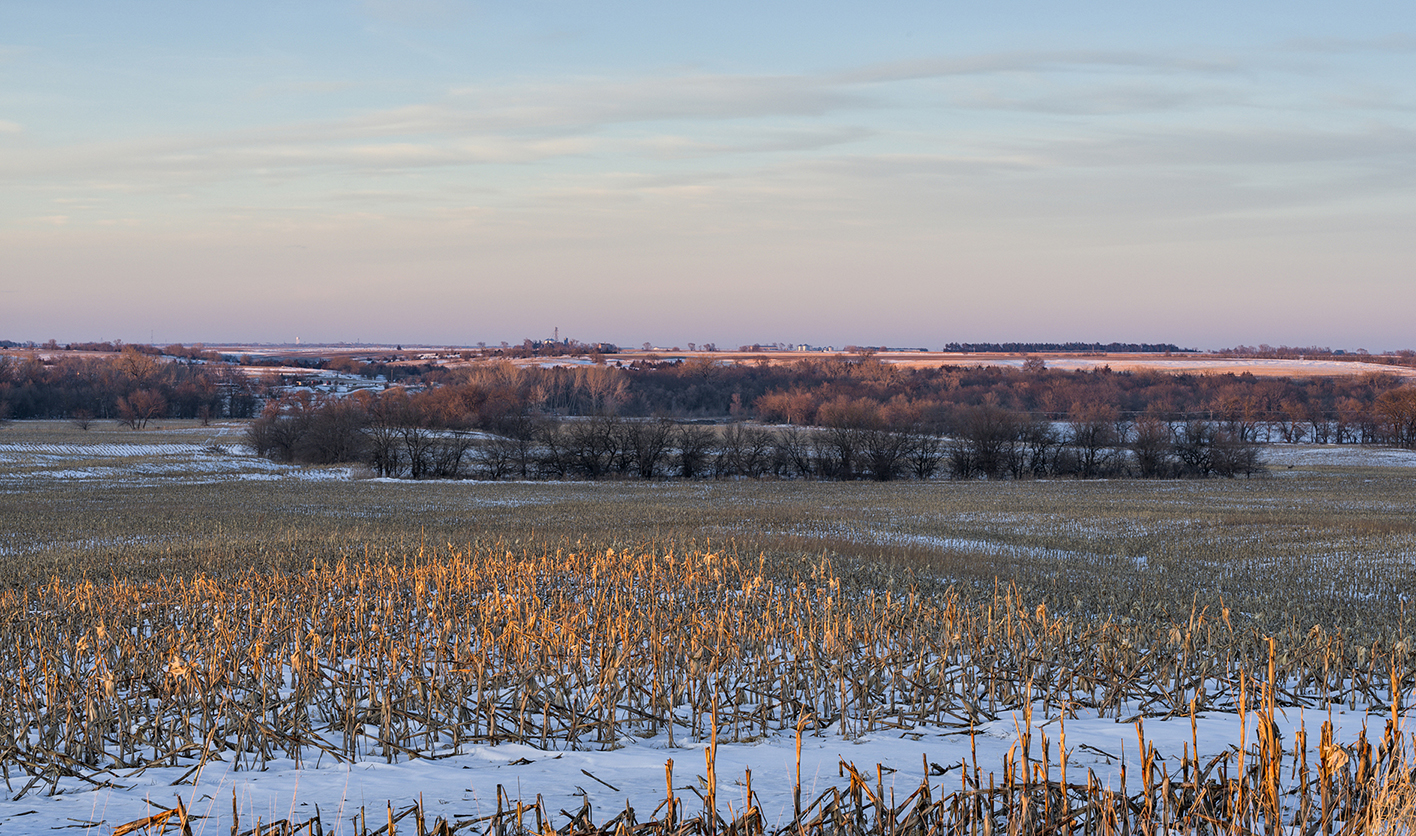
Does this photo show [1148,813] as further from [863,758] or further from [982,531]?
[982,531]

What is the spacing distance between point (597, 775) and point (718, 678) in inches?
78.7

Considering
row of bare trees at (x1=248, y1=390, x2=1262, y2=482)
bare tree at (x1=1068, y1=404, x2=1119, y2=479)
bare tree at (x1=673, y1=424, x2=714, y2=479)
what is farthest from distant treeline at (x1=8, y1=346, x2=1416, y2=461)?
bare tree at (x1=673, y1=424, x2=714, y2=479)

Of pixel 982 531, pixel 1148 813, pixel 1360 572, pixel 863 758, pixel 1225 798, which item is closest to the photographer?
pixel 1148 813

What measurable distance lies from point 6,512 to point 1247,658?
3375 centimetres

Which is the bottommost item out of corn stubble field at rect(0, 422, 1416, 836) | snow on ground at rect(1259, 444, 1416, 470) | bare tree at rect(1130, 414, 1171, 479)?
snow on ground at rect(1259, 444, 1416, 470)

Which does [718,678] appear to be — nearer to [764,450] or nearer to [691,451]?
[691,451]

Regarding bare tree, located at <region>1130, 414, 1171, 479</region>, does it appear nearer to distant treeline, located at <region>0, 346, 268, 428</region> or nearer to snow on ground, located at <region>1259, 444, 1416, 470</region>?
snow on ground, located at <region>1259, 444, 1416, 470</region>

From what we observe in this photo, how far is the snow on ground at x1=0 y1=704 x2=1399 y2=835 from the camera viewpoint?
5.12m

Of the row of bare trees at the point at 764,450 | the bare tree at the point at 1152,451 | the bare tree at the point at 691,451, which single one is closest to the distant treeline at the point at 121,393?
the row of bare trees at the point at 764,450

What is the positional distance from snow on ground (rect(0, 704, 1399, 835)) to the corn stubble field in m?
0.05

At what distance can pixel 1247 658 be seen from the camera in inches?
342

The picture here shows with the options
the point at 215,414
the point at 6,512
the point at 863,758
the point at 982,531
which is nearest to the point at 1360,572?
the point at 982,531

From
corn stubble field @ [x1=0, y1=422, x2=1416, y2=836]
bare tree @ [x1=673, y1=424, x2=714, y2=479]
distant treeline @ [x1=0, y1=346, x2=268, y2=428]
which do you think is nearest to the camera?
corn stubble field @ [x1=0, y1=422, x2=1416, y2=836]

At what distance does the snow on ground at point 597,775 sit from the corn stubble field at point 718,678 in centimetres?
5
